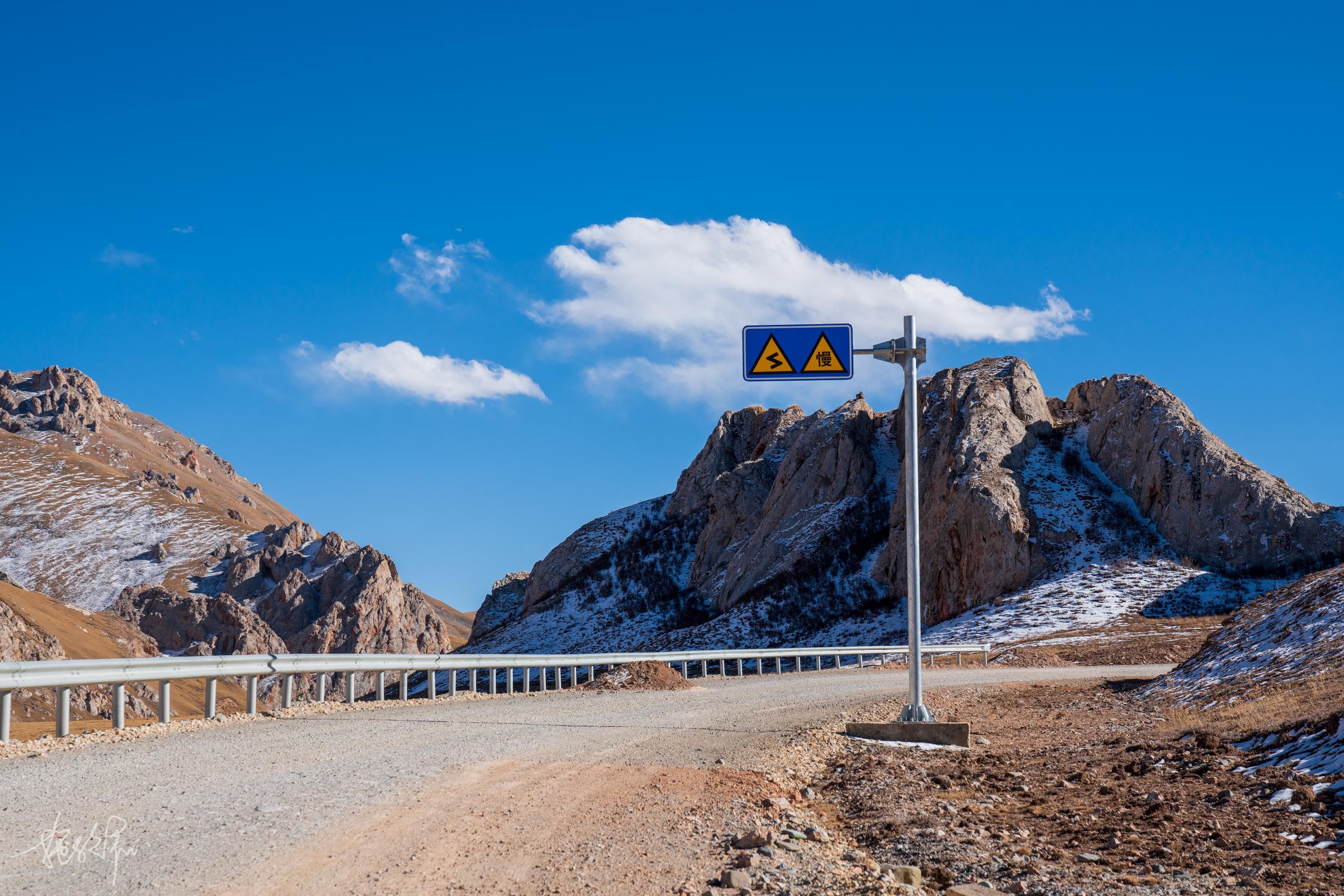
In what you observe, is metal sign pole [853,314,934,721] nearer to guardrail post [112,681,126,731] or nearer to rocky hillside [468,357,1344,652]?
guardrail post [112,681,126,731]

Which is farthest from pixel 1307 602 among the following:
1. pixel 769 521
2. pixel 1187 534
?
pixel 769 521

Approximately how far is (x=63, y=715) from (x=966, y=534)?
60.4 meters

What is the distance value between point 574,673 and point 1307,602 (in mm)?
16726

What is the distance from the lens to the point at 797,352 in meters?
13.4

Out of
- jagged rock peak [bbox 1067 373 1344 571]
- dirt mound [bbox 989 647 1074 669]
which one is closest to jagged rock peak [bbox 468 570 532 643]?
jagged rock peak [bbox 1067 373 1344 571]

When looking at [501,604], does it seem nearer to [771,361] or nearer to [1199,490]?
[1199,490]

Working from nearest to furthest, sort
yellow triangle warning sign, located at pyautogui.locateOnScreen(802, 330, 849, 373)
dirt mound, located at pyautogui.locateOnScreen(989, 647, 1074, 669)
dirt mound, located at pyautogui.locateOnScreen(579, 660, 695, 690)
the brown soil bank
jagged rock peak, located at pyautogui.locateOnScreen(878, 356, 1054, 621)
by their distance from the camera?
the brown soil bank, yellow triangle warning sign, located at pyautogui.locateOnScreen(802, 330, 849, 373), dirt mound, located at pyautogui.locateOnScreen(579, 660, 695, 690), dirt mound, located at pyautogui.locateOnScreen(989, 647, 1074, 669), jagged rock peak, located at pyautogui.locateOnScreen(878, 356, 1054, 621)

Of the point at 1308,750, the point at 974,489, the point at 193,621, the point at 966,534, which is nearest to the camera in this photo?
the point at 1308,750

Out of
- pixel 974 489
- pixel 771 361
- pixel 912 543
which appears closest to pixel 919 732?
pixel 912 543

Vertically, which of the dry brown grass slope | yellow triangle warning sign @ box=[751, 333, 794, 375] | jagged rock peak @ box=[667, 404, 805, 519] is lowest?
the dry brown grass slope

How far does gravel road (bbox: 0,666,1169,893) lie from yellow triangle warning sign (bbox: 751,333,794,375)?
15.6 ft

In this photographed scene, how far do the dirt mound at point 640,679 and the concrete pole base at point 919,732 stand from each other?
10.0m

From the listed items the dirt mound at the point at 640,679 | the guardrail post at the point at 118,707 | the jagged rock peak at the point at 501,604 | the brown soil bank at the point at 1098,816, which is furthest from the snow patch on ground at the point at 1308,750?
the jagged rock peak at the point at 501,604

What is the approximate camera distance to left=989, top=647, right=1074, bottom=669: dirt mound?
36.2 m
